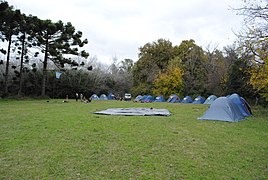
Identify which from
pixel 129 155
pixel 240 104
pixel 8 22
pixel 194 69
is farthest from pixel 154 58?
pixel 129 155

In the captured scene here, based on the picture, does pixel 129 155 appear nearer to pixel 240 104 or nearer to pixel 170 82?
pixel 240 104

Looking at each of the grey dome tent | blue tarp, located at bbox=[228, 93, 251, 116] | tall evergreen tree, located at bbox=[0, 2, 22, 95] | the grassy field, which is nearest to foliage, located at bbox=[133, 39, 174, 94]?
tall evergreen tree, located at bbox=[0, 2, 22, 95]

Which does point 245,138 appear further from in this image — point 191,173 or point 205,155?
point 191,173

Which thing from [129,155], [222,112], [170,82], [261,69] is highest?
[170,82]

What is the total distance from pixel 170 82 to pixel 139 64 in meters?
6.59

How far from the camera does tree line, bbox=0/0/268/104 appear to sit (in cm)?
1114

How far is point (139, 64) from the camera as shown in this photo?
32156 mm

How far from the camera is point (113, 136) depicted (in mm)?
5531

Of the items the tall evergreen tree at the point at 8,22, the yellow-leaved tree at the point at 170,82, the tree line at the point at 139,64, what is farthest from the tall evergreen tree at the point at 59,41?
the yellow-leaved tree at the point at 170,82

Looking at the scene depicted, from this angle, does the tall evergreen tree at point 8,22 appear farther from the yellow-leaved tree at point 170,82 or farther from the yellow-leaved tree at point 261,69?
the yellow-leaved tree at point 261,69

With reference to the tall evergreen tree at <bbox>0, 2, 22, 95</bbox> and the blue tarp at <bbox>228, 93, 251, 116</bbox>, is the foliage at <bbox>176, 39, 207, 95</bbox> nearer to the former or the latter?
the blue tarp at <bbox>228, 93, 251, 116</bbox>

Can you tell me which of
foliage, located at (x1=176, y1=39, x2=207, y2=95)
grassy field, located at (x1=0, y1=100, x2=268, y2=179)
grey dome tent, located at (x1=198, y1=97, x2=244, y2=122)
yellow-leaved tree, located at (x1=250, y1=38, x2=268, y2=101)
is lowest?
grassy field, located at (x1=0, y1=100, x2=268, y2=179)

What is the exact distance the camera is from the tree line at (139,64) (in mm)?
11138

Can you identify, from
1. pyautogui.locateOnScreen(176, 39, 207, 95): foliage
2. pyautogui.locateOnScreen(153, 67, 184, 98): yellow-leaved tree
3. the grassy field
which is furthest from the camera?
pyautogui.locateOnScreen(176, 39, 207, 95): foliage
